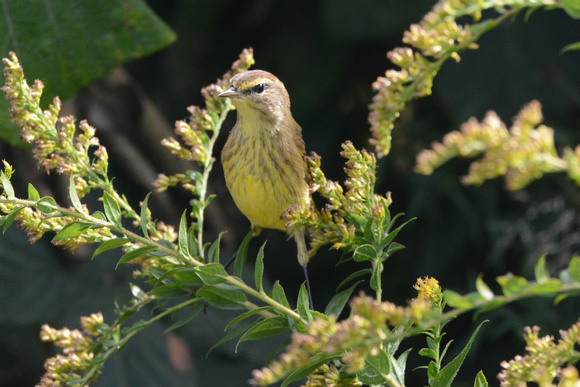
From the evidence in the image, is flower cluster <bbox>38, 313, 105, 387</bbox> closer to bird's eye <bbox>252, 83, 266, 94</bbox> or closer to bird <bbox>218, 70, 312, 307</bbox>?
bird <bbox>218, 70, 312, 307</bbox>

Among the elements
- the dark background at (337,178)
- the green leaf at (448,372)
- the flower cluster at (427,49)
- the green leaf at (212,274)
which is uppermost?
the flower cluster at (427,49)

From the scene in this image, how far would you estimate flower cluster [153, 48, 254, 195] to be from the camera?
1.40 metres

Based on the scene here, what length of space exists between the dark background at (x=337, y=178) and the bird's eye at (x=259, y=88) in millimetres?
1032

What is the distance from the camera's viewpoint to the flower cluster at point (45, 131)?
1.14m

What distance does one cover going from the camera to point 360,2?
127 inches

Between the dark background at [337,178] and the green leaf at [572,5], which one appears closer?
the green leaf at [572,5]

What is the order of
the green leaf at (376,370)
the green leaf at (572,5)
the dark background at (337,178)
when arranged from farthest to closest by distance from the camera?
the dark background at (337,178)
the green leaf at (376,370)
the green leaf at (572,5)

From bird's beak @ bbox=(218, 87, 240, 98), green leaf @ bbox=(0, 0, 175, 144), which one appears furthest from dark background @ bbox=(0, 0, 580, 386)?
bird's beak @ bbox=(218, 87, 240, 98)

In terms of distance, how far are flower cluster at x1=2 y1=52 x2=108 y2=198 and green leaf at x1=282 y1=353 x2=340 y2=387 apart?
1.66 feet

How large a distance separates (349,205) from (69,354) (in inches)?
22.1

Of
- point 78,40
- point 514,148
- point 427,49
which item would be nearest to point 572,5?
point 427,49

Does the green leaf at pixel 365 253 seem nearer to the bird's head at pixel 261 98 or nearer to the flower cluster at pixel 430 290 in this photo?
the flower cluster at pixel 430 290

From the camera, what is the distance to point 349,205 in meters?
1.17

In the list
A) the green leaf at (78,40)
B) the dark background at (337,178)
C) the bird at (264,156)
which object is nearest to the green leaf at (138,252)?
the bird at (264,156)
